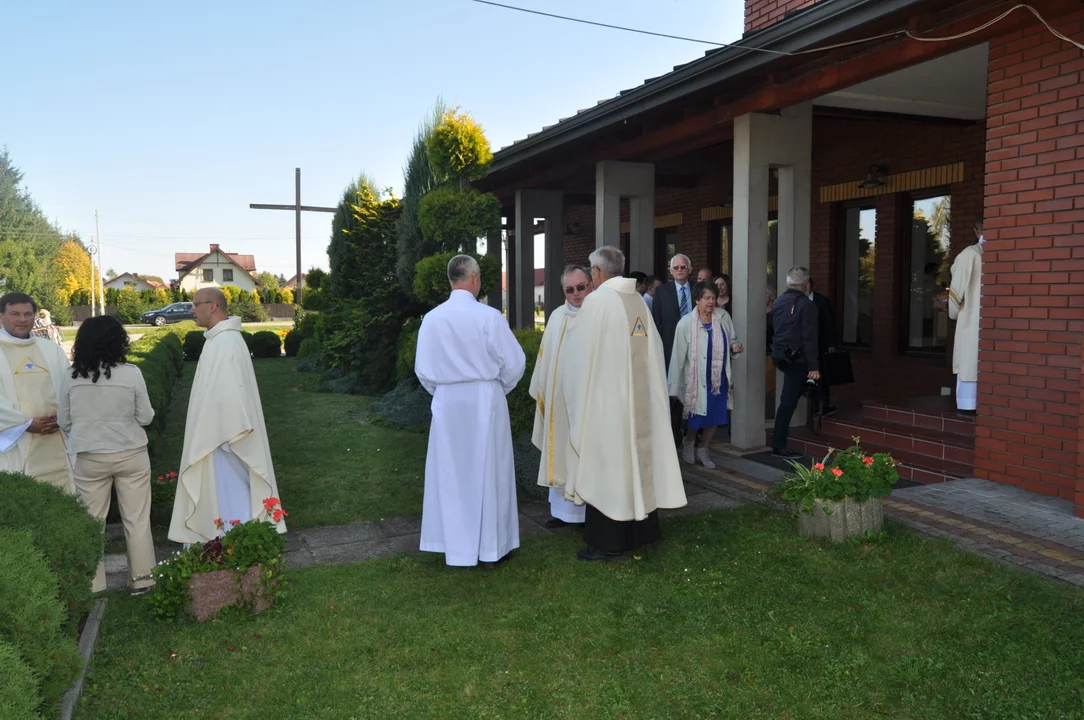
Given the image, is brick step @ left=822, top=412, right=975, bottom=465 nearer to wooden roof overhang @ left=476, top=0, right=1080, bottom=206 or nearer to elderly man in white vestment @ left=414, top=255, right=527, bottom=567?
wooden roof overhang @ left=476, top=0, right=1080, bottom=206

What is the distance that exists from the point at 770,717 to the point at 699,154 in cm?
984

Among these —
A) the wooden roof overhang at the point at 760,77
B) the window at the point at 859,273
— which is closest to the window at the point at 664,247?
the wooden roof overhang at the point at 760,77

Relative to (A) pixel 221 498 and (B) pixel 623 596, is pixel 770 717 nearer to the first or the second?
(B) pixel 623 596

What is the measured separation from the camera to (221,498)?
5242 millimetres

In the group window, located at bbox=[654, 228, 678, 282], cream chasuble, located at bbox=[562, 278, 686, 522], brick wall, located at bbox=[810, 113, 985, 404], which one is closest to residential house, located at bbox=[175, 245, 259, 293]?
window, located at bbox=[654, 228, 678, 282]

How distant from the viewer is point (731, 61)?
743 centimetres

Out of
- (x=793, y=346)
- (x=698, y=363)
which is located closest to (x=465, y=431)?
(x=698, y=363)

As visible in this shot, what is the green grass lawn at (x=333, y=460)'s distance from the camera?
22.5 feet

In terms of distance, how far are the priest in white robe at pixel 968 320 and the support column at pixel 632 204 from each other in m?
4.68

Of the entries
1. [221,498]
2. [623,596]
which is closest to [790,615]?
[623,596]

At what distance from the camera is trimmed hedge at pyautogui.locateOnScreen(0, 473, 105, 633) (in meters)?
3.65

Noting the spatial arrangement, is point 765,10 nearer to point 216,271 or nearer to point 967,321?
point 967,321

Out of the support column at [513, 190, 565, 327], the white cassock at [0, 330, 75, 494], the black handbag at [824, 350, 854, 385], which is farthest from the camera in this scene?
the support column at [513, 190, 565, 327]

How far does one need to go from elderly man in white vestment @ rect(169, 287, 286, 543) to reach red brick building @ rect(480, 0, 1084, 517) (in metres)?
4.84
